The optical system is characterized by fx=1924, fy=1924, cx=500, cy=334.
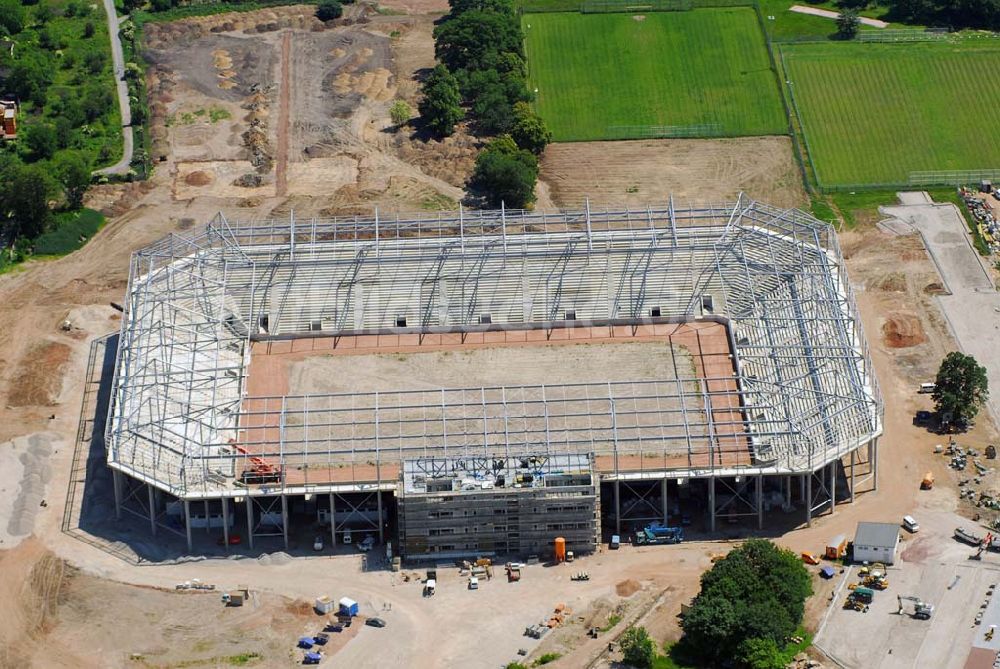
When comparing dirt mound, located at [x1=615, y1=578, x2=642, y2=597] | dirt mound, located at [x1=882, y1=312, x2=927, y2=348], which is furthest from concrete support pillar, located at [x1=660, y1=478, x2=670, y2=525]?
dirt mound, located at [x1=882, y1=312, x2=927, y2=348]

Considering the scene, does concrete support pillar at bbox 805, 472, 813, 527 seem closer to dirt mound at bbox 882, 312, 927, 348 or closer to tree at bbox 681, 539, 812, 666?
tree at bbox 681, 539, 812, 666

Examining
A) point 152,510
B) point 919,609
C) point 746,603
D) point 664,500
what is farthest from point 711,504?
point 152,510

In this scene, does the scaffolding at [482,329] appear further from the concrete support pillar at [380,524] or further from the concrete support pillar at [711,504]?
the concrete support pillar at [711,504]

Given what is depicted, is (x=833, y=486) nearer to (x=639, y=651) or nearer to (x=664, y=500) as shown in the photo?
(x=664, y=500)

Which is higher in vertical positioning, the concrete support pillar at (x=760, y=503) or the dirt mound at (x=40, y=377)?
the dirt mound at (x=40, y=377)

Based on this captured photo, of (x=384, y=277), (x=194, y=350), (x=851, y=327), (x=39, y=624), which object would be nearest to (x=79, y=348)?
(x=194, y=350)

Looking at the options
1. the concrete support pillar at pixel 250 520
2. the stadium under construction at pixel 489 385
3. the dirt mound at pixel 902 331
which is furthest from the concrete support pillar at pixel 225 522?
the dirt mound at pixel 902 331
